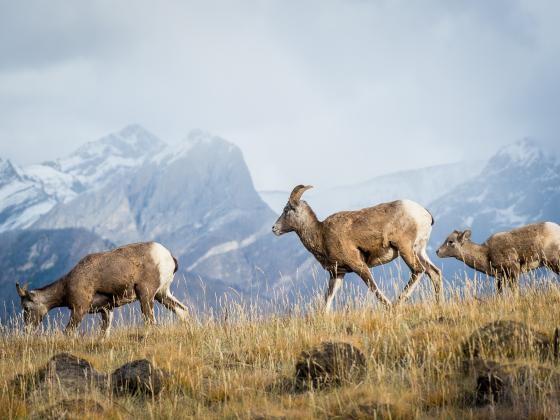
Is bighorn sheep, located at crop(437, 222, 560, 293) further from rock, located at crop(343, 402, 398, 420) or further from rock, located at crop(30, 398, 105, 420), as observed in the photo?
rock, located at crop(30, 398, 105, 420)

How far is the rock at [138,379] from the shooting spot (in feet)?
21.9

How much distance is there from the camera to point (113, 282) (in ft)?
43.0

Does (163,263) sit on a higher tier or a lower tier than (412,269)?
higher

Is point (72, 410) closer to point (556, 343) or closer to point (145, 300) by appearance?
point (556, 343)

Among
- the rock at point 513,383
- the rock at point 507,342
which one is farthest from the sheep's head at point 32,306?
the rock at point 513,383

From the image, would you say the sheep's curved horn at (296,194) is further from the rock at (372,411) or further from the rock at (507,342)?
the rock at (372,411)

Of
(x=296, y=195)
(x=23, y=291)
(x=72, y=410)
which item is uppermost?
(x=296, y=195)

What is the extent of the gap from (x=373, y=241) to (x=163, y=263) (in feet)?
14.3

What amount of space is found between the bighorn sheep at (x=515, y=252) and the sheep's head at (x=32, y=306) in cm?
937

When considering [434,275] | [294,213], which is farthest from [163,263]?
[434,275]

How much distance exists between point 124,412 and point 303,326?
3.78 m

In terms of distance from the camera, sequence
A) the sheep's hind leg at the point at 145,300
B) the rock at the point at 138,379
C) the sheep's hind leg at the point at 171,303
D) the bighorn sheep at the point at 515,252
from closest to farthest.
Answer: the rock at the point at 138,379 < the sheep's hind leg at the point at 145,300 < the bighorn sheep at the point at 515,252 < the sheep's hind leg at the point at 171,303

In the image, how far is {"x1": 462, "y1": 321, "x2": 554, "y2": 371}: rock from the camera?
6273 millimetres

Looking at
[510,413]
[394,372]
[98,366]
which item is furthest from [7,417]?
[510,413]
